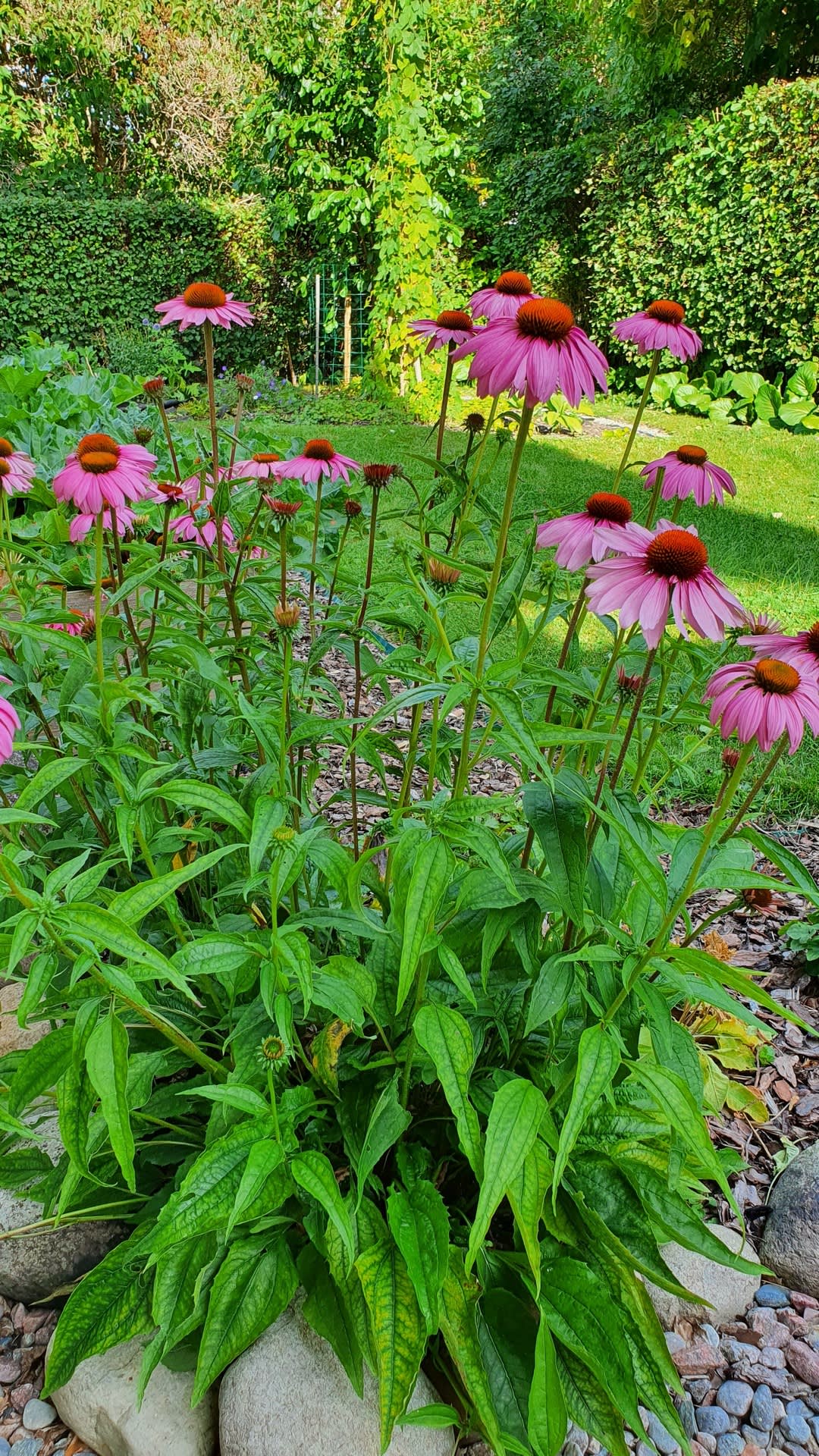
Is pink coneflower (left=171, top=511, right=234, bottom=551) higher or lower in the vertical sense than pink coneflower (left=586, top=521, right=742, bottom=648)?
lower

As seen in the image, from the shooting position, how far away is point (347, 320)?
8188 mm

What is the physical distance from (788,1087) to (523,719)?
129cm

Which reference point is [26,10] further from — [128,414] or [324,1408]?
[324,1408]

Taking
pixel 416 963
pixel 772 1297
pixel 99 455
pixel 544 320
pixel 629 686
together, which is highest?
pixel 544 320

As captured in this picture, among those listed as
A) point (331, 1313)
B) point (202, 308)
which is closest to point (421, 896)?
point (331, 1313)

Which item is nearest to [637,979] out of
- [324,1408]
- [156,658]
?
[324,1408]

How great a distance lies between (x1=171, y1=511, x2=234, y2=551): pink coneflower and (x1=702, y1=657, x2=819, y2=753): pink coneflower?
856 mm

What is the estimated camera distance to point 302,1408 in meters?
1.18

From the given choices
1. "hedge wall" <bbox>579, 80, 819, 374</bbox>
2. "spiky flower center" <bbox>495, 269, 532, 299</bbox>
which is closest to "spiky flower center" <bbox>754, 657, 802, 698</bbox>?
"spiky flower center" <bbox>495, 269, 532, 299</bbox>

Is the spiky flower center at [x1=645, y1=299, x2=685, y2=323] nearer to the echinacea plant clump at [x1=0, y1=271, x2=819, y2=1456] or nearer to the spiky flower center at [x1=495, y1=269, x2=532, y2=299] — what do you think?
the echinacea plant clump at [x1=0, y1=271, x2=819, y2=1456]

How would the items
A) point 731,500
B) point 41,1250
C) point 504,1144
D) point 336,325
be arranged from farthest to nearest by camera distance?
point 336,325, point 731,500, point 41,1250, point 504,1144

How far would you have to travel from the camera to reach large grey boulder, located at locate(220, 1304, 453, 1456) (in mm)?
1161

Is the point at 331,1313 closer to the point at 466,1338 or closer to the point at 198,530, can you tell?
the point at 466,1338

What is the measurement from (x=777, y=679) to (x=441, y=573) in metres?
0.53
